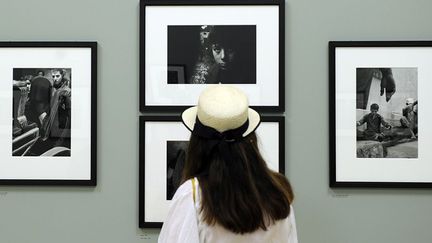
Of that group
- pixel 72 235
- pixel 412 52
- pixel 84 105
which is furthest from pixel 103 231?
pixel 412 52

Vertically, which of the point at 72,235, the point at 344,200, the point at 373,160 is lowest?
the point at 72,235

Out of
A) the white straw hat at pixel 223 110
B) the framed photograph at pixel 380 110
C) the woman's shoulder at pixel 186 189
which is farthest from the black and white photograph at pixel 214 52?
the woman's shoulder at pixel 186 189

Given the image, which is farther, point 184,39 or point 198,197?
point 184,39

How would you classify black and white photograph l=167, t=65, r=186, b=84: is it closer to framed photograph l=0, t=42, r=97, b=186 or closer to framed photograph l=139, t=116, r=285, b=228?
framed photograph l=139, t=116, r=285, b=228

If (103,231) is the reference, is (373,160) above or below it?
above

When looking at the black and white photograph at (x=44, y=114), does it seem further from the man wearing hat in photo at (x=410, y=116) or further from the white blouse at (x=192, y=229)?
the man wearing hat in photo at (x=410, y=116)

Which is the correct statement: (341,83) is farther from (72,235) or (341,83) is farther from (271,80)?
(72,235)

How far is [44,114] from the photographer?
1.88m

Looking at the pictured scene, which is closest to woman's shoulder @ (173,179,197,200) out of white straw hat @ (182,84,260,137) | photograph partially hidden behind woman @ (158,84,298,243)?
photograph partially hidden behind woman @ (158,84,298,243)

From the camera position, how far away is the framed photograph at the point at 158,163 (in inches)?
73.0

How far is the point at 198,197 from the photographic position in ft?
4.16

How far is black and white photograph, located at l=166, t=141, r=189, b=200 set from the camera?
1859 mm

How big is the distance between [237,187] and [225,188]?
3cm

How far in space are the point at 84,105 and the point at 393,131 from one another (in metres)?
1.16
